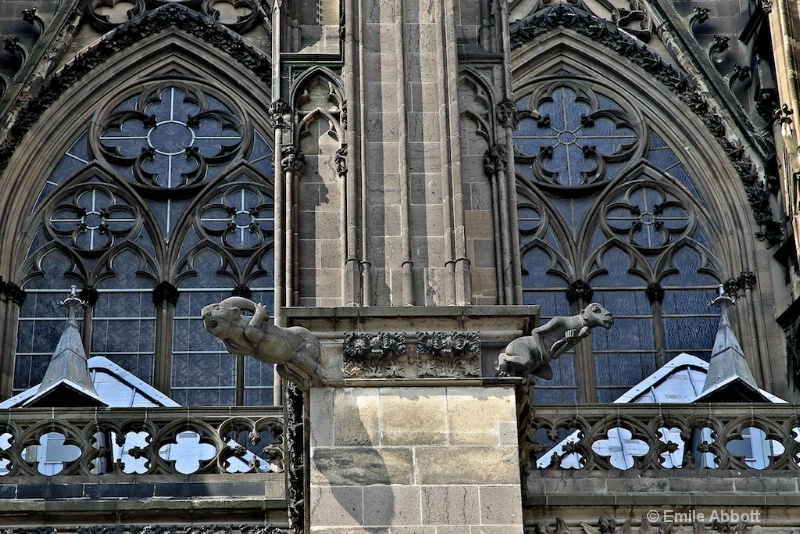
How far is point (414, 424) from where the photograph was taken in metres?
14.4

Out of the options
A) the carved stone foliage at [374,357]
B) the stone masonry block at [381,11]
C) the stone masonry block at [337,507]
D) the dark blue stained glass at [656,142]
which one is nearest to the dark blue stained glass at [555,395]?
the dark blue stained glass at [656,142]

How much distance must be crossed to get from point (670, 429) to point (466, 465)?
4122mm

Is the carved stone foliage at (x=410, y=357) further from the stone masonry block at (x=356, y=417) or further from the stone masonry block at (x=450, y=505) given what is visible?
the stone masonry block at (x=450, y=505)

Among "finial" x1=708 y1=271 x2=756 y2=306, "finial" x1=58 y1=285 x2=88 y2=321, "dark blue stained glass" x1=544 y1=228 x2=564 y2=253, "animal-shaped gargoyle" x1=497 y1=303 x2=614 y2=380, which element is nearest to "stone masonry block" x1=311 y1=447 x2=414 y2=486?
"animal-shaped gargoyle" x1=497 y1=303 x2=614 y2=380

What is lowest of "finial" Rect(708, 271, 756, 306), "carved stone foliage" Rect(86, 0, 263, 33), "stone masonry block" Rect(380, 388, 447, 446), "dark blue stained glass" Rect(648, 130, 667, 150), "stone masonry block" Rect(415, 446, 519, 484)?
"stone masonry block" Rect(415, 446, 519, 484)

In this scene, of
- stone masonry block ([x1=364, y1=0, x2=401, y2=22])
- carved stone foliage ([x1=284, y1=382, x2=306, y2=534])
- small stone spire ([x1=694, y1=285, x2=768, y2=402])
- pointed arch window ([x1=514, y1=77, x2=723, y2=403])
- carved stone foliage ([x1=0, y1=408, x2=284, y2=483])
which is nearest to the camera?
carved stone foliage ([x1=284, y1=382, x2=306, y2=534])

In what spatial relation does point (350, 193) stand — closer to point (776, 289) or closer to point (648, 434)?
point (648, 434)

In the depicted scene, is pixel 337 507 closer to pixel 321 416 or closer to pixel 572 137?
pixel 321 416

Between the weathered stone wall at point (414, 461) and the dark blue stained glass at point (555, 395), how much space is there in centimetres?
546

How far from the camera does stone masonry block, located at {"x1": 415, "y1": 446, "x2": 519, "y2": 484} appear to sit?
14.2m

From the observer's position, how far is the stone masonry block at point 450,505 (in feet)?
46.2

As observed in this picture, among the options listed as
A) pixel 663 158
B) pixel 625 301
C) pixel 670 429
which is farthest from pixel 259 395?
pixel 663 158

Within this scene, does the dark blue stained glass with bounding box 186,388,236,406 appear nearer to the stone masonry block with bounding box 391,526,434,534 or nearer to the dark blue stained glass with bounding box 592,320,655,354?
the dark blue stained glass with bounding box 592,320,655,354

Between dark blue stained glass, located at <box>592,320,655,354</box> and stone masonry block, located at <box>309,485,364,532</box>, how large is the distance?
674 cm
